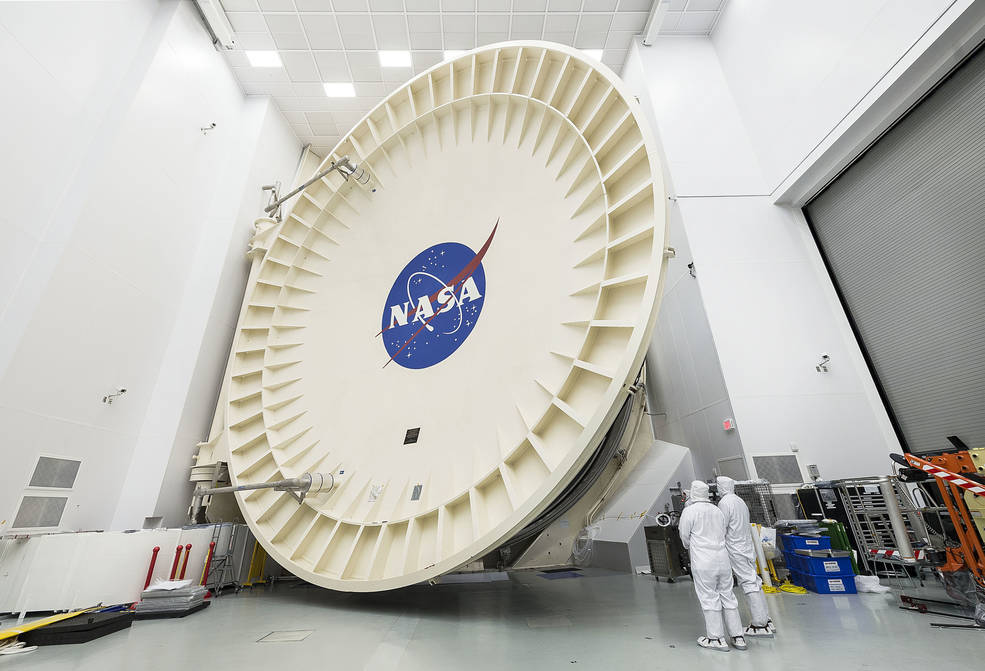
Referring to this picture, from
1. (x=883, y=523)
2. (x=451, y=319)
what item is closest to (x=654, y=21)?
(x=451, y=319)

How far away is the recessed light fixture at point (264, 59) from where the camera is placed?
8383 mm

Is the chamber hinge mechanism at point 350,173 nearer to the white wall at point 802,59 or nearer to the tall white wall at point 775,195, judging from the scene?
the tall white wall at point 775,195

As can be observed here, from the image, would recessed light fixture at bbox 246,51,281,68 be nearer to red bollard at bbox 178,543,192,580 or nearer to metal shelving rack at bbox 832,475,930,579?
red bollard at bbox 178,543,192,580

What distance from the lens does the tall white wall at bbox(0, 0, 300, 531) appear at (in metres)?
4.57

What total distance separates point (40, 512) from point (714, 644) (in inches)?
268

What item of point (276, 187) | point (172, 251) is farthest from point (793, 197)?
point (172, 251)

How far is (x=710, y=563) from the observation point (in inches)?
122

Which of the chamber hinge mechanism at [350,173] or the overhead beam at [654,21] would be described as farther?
the overhead beam at [654,21]

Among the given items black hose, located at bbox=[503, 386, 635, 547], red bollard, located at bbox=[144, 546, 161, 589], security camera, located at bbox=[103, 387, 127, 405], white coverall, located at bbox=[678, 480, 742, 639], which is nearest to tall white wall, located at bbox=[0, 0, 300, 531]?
security camera, located at bbox=[103, 387, 127, 405]

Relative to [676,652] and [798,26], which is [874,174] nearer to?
[798,26]

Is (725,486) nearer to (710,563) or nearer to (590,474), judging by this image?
(710,563)

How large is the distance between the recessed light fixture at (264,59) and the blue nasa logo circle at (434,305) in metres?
6.57

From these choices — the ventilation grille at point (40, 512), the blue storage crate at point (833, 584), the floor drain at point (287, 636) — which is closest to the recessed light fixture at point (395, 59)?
the ventilation grille at point (40, 512)

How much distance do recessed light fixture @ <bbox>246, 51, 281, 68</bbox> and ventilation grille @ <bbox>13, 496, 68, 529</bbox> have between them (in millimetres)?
8259
